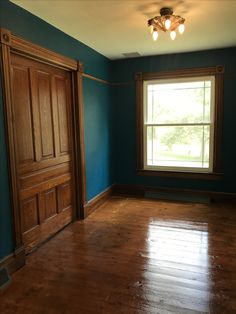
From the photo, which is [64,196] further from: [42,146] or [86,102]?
[86,102]

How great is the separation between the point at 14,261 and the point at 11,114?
1.36 meters

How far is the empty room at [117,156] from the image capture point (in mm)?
2238

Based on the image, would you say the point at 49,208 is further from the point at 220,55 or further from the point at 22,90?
the point at 220,55

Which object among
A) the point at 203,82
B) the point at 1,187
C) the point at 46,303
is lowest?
the point at 46,303

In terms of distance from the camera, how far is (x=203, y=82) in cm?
425

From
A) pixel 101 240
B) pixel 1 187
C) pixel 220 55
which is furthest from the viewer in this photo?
pixel 220 55

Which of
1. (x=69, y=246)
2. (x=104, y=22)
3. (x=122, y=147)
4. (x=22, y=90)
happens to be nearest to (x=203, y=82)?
(x=122, y=147)

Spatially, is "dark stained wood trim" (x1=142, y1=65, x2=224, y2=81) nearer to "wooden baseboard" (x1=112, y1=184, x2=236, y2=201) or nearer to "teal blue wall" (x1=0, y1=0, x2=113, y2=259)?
"teal blue wall" (x1=0, y1=0, x2=113, y2=259)

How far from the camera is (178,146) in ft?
14.8

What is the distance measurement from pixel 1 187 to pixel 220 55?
3.72 m

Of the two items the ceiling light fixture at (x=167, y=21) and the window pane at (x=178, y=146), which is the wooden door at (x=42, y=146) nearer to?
the ceiling light fixture at (x=167, y=21)

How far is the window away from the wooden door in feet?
5.35

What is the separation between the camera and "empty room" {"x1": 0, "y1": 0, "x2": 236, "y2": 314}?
7.34 ft

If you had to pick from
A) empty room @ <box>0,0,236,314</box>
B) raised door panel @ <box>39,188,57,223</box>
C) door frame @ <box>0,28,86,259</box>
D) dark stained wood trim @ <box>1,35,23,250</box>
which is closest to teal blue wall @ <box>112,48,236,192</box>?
empty room @ <box>0,0,236,314</box>
